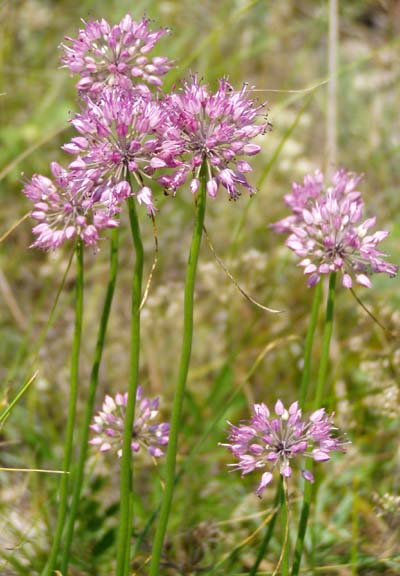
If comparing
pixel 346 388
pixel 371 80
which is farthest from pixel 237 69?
pixel 346 388

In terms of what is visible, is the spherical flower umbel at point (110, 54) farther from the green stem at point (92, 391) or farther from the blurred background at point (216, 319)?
the green stem at point (92, 391)

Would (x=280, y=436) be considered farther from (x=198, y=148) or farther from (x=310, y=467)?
(x=198, y=148)

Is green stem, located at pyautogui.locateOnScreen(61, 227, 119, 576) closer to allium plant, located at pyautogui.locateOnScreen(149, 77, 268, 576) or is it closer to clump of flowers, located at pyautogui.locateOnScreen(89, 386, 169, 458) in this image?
clump of flowers, located at pyautogui.locateOnScreen(89, 386, 169, 458)

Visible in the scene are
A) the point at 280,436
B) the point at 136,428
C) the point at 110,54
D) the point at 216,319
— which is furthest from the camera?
the point at 216,319

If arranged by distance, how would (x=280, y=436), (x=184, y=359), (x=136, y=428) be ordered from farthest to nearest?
1. (x=136, y=428)
2. (x=280, y=436)
3. (x=184, y=359)

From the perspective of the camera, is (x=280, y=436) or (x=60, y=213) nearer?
(x=280, y=436)

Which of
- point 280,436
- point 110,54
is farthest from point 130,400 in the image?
point 110,54
